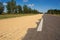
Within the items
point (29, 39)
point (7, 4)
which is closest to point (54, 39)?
point (29, 39)

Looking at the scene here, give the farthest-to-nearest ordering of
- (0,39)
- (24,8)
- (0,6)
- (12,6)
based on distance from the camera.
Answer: (24,8), (12,6), (0,6), (0,39)

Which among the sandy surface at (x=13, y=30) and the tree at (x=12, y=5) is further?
the tree at (x=12, y=5)

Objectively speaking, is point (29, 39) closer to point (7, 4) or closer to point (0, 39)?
point (0, 39)

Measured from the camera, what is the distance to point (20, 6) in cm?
13638

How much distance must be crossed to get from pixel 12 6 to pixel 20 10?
19.6 m

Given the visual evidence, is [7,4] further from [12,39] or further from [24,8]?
[12,39]

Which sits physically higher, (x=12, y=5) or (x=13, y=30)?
(x=12, y=5)

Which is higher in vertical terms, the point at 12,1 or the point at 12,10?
the point at 12,1

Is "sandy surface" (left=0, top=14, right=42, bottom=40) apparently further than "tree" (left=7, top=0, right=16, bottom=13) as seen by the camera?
No

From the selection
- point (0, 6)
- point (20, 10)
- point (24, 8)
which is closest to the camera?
point (0, 6)

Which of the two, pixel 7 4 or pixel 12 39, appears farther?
pixel 7 4

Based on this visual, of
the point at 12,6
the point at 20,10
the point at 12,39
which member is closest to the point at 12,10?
the point at 12,6

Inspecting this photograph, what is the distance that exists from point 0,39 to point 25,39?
1318 mm

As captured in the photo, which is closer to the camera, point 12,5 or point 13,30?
point 13,30
